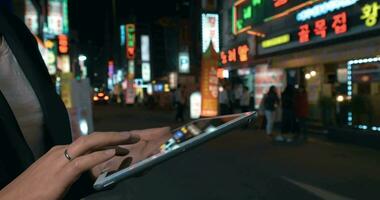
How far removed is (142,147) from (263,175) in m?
6.90

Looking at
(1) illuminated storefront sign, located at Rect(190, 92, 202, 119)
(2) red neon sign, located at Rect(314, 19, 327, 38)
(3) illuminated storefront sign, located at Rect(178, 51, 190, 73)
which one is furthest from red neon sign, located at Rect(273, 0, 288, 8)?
(3) illuminated storefront sign, located at Rect(178, 51, 190, 73)

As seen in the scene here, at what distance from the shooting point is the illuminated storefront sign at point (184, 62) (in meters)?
35.8

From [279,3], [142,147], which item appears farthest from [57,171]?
[279,3]

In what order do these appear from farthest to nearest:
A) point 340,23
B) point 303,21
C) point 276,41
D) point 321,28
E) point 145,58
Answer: point 145,58 → point 276,41 → point 303,21 → point 321,28 → point 340,23

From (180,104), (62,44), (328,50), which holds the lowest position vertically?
(180,104)

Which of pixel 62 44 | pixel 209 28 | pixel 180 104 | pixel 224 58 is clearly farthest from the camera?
pixel 62 44

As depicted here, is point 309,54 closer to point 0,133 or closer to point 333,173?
point 333,173

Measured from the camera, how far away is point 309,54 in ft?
47.8

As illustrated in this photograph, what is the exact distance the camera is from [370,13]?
1179cm

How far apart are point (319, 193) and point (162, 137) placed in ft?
18.6

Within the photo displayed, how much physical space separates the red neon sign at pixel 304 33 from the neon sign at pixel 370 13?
2402 millimetres

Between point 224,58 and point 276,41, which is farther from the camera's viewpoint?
point 224,58

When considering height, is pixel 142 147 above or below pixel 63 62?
below

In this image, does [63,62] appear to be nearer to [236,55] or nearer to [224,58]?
[224,58]
